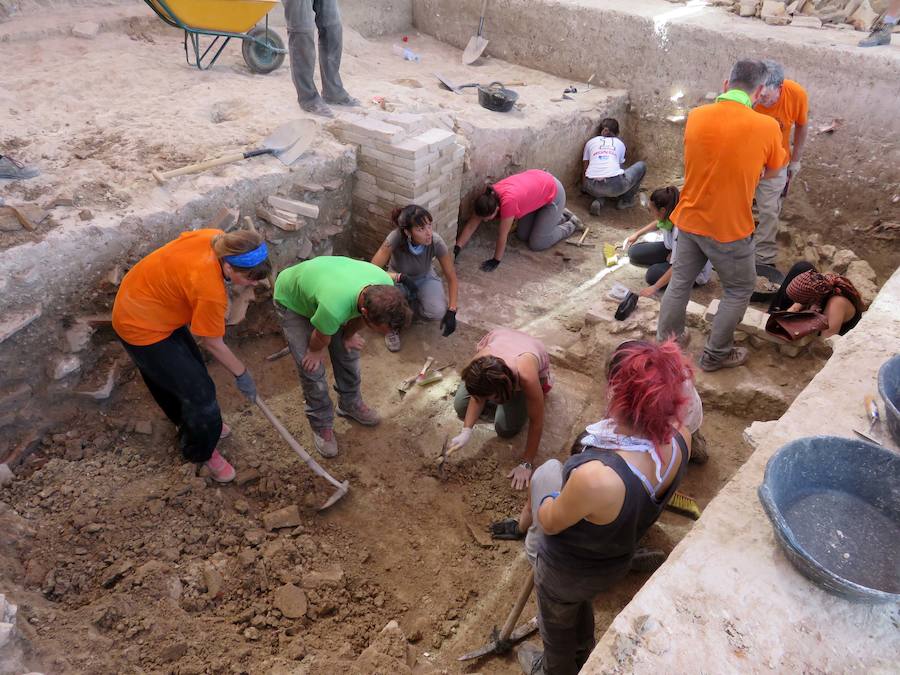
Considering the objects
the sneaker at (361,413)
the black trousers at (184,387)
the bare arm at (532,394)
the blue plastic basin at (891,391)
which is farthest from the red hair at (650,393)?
the sneaker at (361,413)

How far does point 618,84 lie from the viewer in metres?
7.59

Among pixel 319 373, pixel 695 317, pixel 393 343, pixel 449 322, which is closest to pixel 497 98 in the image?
pixel 449 322

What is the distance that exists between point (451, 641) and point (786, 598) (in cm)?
162

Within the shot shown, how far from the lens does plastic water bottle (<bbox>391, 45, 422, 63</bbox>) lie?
789 centimetres

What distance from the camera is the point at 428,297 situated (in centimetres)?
492

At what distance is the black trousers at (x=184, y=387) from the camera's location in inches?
125

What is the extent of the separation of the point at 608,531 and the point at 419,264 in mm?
3147


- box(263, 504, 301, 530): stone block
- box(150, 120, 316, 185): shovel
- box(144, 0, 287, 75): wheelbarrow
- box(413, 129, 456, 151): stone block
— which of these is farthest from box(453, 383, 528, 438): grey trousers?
box(144, 0, 287, 75): wheelbarrow

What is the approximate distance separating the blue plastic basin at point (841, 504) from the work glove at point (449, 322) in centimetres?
309

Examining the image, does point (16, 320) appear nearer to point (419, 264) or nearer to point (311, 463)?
point (311, 463)

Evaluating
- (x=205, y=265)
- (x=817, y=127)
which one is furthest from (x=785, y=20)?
(x=205, y=265)

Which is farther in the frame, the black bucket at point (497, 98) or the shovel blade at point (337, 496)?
the black bucket at point (497, 98)

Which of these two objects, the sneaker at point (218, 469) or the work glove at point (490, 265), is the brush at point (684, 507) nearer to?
the sneaker at point (218, 469)

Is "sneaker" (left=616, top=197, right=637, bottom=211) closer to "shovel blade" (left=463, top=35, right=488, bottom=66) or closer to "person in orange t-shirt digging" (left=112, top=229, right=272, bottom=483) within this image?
"shovel blade" (left=463, top=35, right=488, bottom=66)
